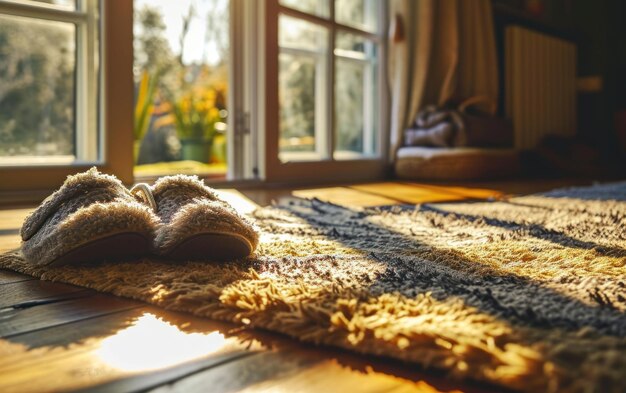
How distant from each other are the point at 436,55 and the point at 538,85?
39.2 inches

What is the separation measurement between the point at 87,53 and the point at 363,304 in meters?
1.67

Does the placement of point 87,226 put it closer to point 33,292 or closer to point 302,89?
point 33,292

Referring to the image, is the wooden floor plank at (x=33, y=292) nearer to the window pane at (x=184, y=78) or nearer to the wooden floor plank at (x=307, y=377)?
the wooden floor plank at (x=307, y=377)

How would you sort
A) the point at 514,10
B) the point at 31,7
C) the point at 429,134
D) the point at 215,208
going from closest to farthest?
the point at 215,208 < the point at 31,7 < the point at 429,134 < the point at 514,10

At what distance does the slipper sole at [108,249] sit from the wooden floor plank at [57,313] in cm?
9

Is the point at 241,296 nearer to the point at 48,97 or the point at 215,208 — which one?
the point at 215,208

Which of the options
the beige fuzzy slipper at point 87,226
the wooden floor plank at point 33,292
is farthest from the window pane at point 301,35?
the wooden floor plank at point 33,292

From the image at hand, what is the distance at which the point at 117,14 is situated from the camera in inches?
74.4

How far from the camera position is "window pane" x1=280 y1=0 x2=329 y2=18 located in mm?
2504

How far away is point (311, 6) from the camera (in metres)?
2.62

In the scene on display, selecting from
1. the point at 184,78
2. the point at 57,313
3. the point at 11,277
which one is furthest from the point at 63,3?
the point at 184,78

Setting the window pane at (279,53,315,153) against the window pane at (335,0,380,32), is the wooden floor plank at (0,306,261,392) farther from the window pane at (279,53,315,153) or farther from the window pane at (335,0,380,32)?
the window pane at (335,0,380,32)

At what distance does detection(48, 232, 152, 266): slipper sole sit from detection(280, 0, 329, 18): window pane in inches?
76.2

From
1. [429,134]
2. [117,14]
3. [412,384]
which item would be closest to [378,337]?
[412,384]
